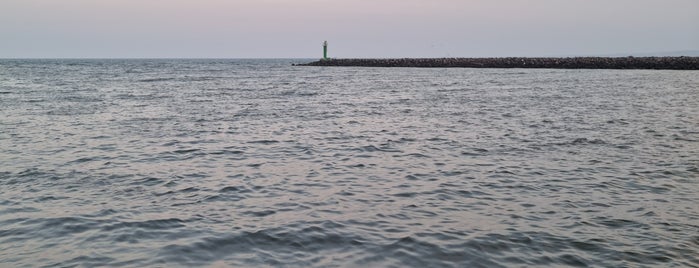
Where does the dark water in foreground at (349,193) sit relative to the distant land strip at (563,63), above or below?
below

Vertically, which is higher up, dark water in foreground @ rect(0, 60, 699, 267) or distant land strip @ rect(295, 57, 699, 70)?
distant land strip @ rect(295, 57, 699, 70)

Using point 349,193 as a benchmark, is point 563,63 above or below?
above

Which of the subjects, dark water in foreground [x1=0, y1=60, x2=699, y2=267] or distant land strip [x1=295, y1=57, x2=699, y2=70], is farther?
distant land strip [x1=295, y1=57, x2=699, y2=70]

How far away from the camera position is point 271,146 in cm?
1546

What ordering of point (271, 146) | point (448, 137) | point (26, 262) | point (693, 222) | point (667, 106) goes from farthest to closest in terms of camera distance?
point (667, 106) < point (448, 137) < point (271, 146) < point (693, 222) < point (26, 262)

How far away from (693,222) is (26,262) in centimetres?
935

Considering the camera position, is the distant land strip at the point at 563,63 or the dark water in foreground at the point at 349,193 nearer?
the dark water in foreground at the point at 349,193

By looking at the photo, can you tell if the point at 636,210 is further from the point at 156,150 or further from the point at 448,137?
the point at 156,150

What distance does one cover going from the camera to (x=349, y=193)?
1002 cm

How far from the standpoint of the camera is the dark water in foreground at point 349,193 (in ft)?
23.2

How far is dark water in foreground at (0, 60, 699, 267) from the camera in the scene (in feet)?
23.2

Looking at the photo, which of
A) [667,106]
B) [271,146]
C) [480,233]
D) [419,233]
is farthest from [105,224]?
[667,106]

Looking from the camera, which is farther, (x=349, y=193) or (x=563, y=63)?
(x=563, y=63)

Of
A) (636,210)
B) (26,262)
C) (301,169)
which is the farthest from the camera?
(301,169)
